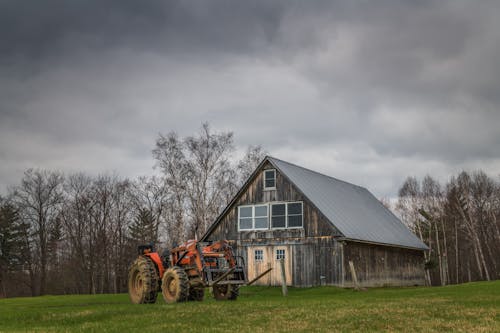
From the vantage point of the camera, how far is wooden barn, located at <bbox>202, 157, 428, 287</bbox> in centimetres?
3191

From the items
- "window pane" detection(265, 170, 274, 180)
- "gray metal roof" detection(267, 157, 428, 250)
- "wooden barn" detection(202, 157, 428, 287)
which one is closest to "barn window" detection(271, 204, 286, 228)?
"wooden barn" detection(202, 157, 428, 287)

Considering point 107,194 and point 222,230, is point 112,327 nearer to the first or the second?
point 222,230

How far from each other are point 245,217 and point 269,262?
362cm

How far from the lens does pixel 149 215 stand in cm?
6025

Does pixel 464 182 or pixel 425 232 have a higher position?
pixel 464 182

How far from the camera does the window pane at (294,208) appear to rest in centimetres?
3347

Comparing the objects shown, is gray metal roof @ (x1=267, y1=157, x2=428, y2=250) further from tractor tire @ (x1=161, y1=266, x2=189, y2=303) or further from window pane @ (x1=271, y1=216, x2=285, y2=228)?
tractor tire @ (x1=161, y1=266, x2=189, y2=303)

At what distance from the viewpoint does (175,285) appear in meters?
20.0

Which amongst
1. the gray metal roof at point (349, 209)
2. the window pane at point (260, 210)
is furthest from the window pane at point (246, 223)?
the gray metal roof at point (349, 209)

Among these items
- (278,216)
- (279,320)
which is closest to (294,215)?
(278,216)

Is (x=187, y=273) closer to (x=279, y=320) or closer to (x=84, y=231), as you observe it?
(x=279, y=320)

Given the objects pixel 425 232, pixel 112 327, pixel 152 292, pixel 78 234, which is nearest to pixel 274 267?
pixel 152 292

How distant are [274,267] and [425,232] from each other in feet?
128

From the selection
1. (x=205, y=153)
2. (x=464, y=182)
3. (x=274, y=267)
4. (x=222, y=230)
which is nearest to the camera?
(x=274, y=267)
